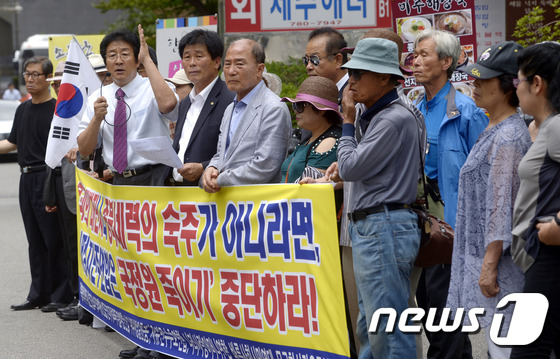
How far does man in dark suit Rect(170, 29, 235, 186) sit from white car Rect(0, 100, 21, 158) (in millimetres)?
19679

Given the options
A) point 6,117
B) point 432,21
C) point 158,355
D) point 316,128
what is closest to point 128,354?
point 158,355

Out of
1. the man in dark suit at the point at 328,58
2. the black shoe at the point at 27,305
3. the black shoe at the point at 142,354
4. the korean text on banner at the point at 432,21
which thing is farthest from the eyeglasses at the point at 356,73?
the black shoe at the point at 27,305

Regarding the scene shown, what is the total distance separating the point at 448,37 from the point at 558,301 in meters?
2.22

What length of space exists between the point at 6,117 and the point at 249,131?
22045 millimetres

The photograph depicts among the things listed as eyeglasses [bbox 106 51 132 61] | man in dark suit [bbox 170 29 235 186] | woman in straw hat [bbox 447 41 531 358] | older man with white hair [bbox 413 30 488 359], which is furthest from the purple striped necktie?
woman in straw hat [bbox 447 41 531 358]

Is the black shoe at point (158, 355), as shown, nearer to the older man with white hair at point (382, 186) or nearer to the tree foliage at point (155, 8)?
the older man with white hair at point (382, 186)

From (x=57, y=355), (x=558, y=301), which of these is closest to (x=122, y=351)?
(x=57, y=355)

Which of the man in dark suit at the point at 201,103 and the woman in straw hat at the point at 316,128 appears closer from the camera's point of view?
the woman in straw hat at the point at 316,128

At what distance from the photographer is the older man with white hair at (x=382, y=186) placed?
4332 mm

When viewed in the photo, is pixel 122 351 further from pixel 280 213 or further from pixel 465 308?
pixel 465 308

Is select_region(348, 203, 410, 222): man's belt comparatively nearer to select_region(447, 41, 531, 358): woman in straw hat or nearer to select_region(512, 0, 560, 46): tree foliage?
select_region(447, 41, 531, 358): woman in straw hat

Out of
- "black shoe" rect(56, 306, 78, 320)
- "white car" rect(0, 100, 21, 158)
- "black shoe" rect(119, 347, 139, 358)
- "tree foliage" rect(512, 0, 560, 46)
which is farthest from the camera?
"white car" rect(0, 100, 21, 158)

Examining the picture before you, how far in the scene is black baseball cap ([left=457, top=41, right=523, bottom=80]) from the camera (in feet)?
13.5

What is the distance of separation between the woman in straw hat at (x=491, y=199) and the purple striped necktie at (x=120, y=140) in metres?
2.96
